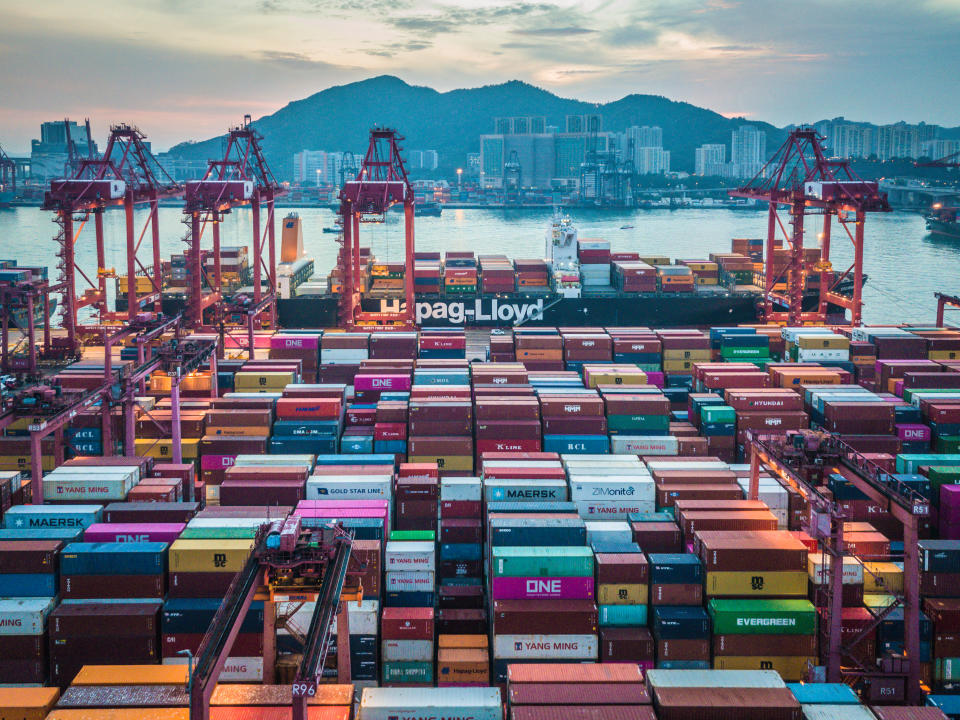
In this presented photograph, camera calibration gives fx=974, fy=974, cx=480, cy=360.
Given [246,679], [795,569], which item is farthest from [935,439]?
[246,679]

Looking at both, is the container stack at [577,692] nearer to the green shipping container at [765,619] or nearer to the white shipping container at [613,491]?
the green shipping container at [765,619]

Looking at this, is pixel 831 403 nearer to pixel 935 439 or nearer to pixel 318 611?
pixel 935 439

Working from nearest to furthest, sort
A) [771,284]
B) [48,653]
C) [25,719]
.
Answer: [25,719]
[48,653]
[771,284]

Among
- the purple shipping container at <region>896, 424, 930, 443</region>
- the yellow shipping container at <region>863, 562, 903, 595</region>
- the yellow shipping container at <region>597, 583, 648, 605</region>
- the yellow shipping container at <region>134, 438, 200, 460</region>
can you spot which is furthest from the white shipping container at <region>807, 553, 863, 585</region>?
the yellow shipping container at <region>134, 438, 200, 460</region>

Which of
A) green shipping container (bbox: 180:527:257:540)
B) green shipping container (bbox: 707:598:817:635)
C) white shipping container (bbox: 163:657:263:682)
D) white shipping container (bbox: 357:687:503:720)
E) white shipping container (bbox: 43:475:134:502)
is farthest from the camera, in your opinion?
→ white shipping container (bbox: 43:475:134:502)

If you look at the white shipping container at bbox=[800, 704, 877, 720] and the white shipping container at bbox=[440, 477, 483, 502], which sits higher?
the white shipping container at bbox=[440, 477, 483, 502]

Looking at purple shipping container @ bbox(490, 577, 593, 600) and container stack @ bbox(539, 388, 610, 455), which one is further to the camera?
container stack @ bbox(539, 388, 610, 455)

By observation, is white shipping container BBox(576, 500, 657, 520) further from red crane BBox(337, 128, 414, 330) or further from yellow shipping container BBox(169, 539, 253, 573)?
red crane BBox(337, 128, 414, 330)
